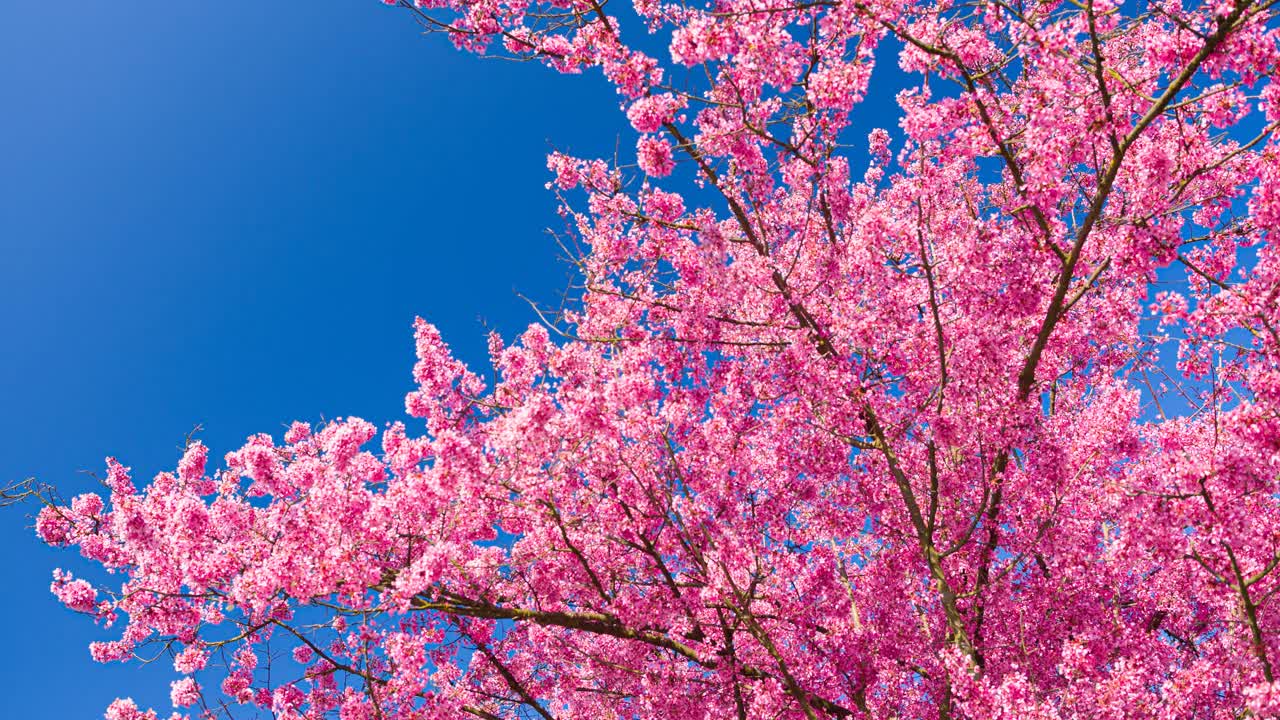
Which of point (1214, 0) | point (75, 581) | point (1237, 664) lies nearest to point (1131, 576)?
point (1237, 664)

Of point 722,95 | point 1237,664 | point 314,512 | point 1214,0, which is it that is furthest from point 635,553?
point 1214,0

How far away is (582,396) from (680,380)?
7.49ft

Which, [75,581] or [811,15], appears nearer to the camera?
[811,15]

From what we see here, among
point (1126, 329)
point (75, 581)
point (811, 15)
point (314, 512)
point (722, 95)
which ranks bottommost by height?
point (314, 512)

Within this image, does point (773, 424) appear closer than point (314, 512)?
No

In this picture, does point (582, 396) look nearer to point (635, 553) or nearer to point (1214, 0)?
point (635, 553)

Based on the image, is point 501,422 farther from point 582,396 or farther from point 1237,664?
point 1237,664

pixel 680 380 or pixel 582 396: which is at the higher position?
pixel 680 380

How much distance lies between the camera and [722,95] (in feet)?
30.0

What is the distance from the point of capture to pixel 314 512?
9.29m

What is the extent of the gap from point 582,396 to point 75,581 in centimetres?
882

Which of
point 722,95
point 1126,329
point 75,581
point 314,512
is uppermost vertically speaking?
point 722,95

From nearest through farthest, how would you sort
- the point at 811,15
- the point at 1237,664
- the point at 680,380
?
the point at 811,15 < the point at 1237,664 < the point at 680,380

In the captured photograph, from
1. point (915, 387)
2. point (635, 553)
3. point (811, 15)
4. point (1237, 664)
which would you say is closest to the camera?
point (811, 15)
